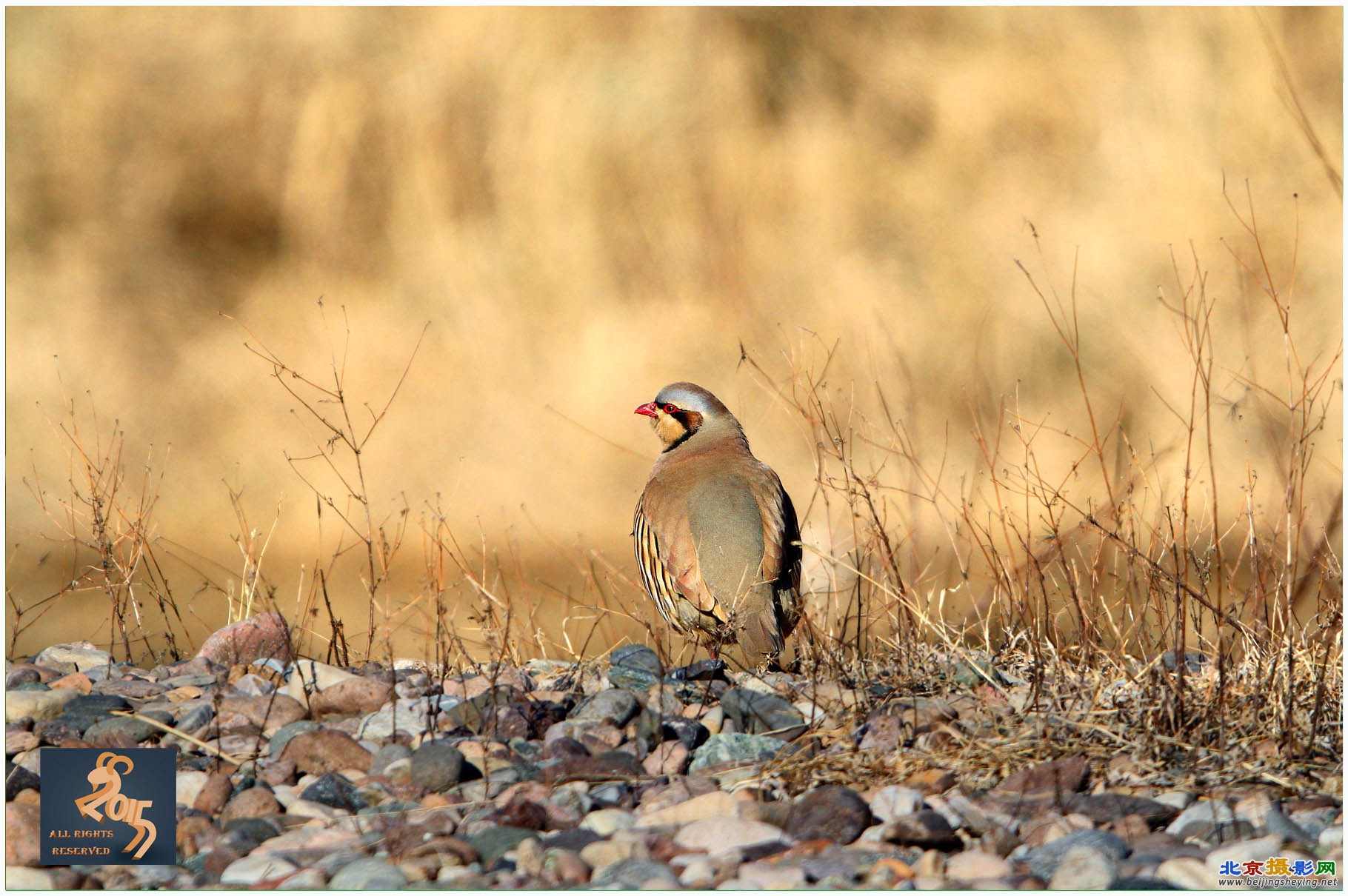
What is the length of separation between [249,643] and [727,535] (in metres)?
1.40

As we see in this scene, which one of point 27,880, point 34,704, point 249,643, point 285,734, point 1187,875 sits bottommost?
point 1187,875

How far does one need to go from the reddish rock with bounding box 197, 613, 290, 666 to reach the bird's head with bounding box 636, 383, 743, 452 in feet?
4.84

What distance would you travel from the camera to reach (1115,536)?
2.56m

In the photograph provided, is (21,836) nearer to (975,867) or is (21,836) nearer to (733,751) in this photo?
(733,751)

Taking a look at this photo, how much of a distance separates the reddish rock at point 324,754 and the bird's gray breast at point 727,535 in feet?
4.64

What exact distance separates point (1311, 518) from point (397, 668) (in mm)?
2616

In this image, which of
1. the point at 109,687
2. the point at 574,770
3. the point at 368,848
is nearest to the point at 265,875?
the point at 368,848

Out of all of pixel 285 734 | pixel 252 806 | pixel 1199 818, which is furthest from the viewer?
pixel 285 734

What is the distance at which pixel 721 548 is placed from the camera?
388 cm

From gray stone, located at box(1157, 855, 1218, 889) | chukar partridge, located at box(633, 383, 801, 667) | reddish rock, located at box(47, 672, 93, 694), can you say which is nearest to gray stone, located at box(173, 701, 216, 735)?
reddish rock, located at box(47, 672, 93, 694)

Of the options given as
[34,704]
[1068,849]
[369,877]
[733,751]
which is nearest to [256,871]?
[369,877]

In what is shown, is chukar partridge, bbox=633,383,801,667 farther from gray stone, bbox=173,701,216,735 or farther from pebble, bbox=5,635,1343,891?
gray stone, bbox=173,701,216,735

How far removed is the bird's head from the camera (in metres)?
4.43

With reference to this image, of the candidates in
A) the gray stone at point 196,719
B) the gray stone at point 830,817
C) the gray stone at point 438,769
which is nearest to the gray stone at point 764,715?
the gray stone at point 830,817
